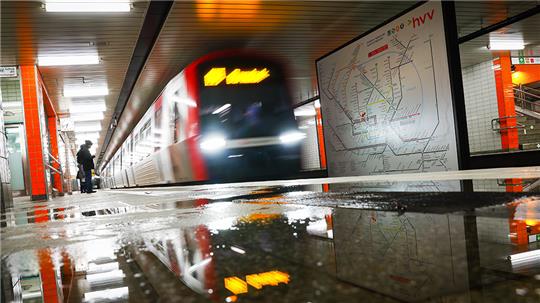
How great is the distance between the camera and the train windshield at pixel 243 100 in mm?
8062

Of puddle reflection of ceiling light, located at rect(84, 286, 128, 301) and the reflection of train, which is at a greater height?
the reflection of train

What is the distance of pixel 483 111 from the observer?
16.7 meters

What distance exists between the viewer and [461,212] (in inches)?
57.4

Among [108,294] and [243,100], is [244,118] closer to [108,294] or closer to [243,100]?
[243,100]

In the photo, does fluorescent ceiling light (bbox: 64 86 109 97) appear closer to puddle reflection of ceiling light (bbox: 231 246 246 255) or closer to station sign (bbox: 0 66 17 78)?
station sign (bbox: 0 66 17 78)

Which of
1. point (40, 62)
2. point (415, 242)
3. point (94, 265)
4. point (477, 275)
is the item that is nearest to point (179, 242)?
point (94, 265)

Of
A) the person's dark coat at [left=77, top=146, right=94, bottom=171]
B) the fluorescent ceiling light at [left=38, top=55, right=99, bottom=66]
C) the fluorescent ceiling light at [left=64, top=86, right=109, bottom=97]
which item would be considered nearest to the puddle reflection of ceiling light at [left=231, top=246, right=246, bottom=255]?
the fluorescent ceiling light at [left=38, top=55, right=99, bottom=66]

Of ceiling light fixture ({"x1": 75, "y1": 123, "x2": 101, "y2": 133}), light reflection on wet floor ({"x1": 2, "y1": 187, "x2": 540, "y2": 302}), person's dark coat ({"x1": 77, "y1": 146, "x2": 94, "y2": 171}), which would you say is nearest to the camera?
light reflection on wet floor ({"x1": 2, "y1": 187, "x2": 540, "y2": 302})

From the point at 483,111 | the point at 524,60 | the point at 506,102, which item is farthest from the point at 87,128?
the point at 524,60

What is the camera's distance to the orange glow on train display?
26.5 ft

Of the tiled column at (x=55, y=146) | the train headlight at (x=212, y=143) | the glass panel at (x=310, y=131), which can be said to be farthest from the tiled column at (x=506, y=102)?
the tiled column at (x=55, y=146)

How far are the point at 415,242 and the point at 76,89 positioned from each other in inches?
662

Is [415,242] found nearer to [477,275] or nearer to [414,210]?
[477,275]

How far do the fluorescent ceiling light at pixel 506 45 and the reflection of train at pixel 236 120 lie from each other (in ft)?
38.9
